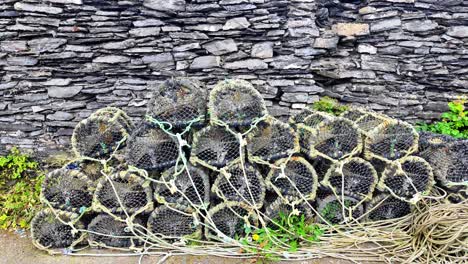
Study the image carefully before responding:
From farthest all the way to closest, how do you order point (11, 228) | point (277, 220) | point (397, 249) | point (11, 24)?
point (11, 24)
point (11, 228)
point (277, 220)
point (397, 249)

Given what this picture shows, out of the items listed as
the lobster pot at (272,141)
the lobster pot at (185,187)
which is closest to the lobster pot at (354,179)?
the lobster pot at (272,141)

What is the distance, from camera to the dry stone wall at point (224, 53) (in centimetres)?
375

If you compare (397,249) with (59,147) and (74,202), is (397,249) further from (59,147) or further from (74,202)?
(59,147)

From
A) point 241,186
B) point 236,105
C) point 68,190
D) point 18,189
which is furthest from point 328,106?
point 18,189

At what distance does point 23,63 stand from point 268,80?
273 cm

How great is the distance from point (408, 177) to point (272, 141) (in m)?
1.15

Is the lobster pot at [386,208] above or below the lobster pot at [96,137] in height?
below

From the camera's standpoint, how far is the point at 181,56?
3893mm

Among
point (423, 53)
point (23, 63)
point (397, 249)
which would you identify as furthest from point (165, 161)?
point (423, 53)

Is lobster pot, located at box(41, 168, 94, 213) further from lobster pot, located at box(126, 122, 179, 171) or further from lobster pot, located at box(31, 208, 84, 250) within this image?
lobster pot, located at box(126, 122, 179, 171)

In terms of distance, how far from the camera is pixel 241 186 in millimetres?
2814

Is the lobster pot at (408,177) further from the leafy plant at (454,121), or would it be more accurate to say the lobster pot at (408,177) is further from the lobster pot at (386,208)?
the leafy plant at (454,121)

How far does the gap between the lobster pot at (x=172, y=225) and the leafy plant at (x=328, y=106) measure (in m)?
2.07

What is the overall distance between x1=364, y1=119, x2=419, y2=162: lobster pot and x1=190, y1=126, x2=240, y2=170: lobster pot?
A: 1119 millimetres
